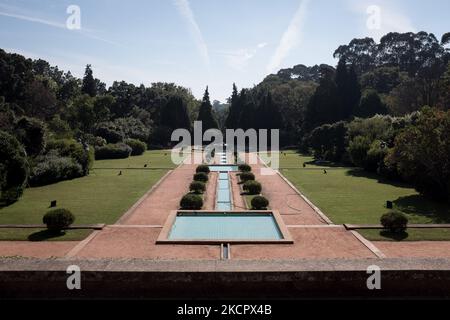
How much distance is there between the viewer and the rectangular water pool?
14.1m

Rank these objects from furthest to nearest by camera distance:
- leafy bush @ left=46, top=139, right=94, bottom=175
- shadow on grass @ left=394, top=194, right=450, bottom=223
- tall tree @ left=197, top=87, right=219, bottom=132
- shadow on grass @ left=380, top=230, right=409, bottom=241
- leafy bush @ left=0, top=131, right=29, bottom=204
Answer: tall tree @ left=197, top=87, right=219, bottom=132
leafy bush @ left=46, top=139, right=94, bottom=175
leafy bush @ left=0, top=131, right=29, bottom=204
shadow on grass @ left=394, top=194, right=450, bottom=223
shadow on grass @ left=380, top=230, right=409, bottom=241

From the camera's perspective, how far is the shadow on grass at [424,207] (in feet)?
57.7

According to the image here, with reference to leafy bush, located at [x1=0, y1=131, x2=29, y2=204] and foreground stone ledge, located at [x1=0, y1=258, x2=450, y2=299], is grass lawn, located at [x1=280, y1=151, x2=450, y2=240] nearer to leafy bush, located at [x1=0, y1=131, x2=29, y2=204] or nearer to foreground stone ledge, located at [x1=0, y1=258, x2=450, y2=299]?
foreground stone ledge, located at [x1=0, y1=258, x2=450, y2=299]

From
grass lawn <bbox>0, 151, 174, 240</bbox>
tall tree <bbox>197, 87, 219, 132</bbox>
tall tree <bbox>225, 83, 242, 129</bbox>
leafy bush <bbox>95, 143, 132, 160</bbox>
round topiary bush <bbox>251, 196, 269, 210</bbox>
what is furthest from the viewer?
tall tree <bbox>225, 83, 242, 129</bbox>

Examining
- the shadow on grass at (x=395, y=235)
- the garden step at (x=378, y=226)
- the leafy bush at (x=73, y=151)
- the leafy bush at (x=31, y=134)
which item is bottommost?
the shadow on grass at (x=395, y=235)

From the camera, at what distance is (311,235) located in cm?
1480

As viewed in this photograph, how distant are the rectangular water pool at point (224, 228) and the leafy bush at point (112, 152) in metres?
29.3

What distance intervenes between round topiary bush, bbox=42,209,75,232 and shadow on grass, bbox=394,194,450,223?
47.8 feet

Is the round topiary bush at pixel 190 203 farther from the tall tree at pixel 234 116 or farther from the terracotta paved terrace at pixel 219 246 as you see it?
the tall tree at pixel 234 116

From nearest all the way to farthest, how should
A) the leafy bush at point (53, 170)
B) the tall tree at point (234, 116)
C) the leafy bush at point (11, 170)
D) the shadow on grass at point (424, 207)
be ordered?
1. the shadow on grass at point (424, 207)
2. the leafy bush at point (11, 170)
3. the leafy bush at point (53, 170)
4. the tall tree at point (234, 116)

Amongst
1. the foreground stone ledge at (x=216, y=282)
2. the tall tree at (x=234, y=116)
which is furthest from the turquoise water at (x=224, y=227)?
the tall tree at (x=234, y=116)

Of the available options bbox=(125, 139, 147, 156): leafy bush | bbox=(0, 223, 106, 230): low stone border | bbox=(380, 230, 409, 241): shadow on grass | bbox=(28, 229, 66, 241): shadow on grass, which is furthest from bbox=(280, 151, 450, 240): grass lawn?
bbox=(125, 139, 147, 156): leafy bush
